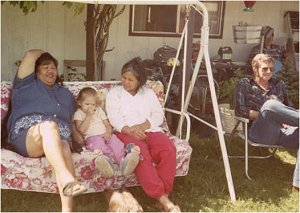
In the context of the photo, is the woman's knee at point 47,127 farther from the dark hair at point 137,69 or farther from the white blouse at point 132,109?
the dark hair at point 137,69

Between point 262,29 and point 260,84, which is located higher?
point 262,29

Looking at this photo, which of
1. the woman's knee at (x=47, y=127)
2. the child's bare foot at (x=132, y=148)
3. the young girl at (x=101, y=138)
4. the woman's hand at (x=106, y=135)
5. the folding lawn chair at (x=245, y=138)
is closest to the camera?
the woman's knee at (x=47, y=127)

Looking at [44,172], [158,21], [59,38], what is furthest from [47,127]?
[158,21]

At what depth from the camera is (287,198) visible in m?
3.99

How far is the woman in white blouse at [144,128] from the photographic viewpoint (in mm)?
3547

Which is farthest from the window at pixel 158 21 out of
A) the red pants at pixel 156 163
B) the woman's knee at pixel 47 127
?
the woman's knee at pixel 47 127

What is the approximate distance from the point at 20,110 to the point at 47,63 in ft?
1.43

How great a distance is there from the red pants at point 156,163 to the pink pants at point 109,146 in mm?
89

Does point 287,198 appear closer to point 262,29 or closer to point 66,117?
point 66,117

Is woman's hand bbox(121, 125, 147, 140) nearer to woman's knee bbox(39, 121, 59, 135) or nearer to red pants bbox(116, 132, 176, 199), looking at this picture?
red pants bbox(116, 132, 176, 199)

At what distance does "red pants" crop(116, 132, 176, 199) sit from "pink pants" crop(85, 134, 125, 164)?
9cm

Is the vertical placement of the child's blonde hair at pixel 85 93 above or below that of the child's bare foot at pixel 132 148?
above

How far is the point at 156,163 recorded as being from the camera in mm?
3793

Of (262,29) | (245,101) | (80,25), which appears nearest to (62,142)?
(245,101)
